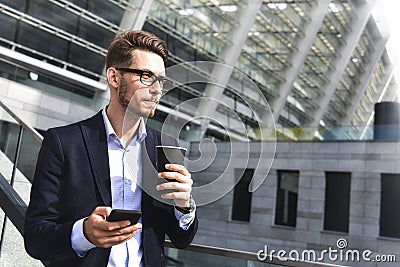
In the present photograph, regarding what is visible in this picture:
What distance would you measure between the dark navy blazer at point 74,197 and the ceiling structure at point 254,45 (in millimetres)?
4785

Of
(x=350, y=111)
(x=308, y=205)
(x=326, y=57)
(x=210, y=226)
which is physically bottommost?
(x=210, y=226)

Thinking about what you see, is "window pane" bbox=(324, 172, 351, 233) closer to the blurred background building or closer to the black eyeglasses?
the blurred background building

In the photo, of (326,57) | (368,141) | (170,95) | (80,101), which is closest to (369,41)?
(326,57)

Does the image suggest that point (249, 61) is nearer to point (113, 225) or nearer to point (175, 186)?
point (175, 186)

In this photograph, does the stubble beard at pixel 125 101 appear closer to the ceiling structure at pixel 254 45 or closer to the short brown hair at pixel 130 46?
the short brown hair at pixel 130 46

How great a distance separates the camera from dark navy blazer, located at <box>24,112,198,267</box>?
4.15 feet

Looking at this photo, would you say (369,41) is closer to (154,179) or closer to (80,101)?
(80,101)

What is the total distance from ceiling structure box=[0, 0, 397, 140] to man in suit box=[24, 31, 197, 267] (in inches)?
187

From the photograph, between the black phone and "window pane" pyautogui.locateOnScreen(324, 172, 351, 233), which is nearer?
the black phone

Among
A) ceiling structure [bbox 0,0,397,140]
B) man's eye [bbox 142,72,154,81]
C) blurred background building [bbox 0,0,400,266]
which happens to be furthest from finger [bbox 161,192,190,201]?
blurred background building [bbox 0,0,400,266]

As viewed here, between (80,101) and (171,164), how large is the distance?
13.5 metres

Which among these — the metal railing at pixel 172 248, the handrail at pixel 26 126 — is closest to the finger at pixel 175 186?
the metal railing at pixel 172 248

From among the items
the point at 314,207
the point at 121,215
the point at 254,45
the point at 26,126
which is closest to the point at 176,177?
the point at 121,215

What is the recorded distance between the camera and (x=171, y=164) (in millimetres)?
1257
